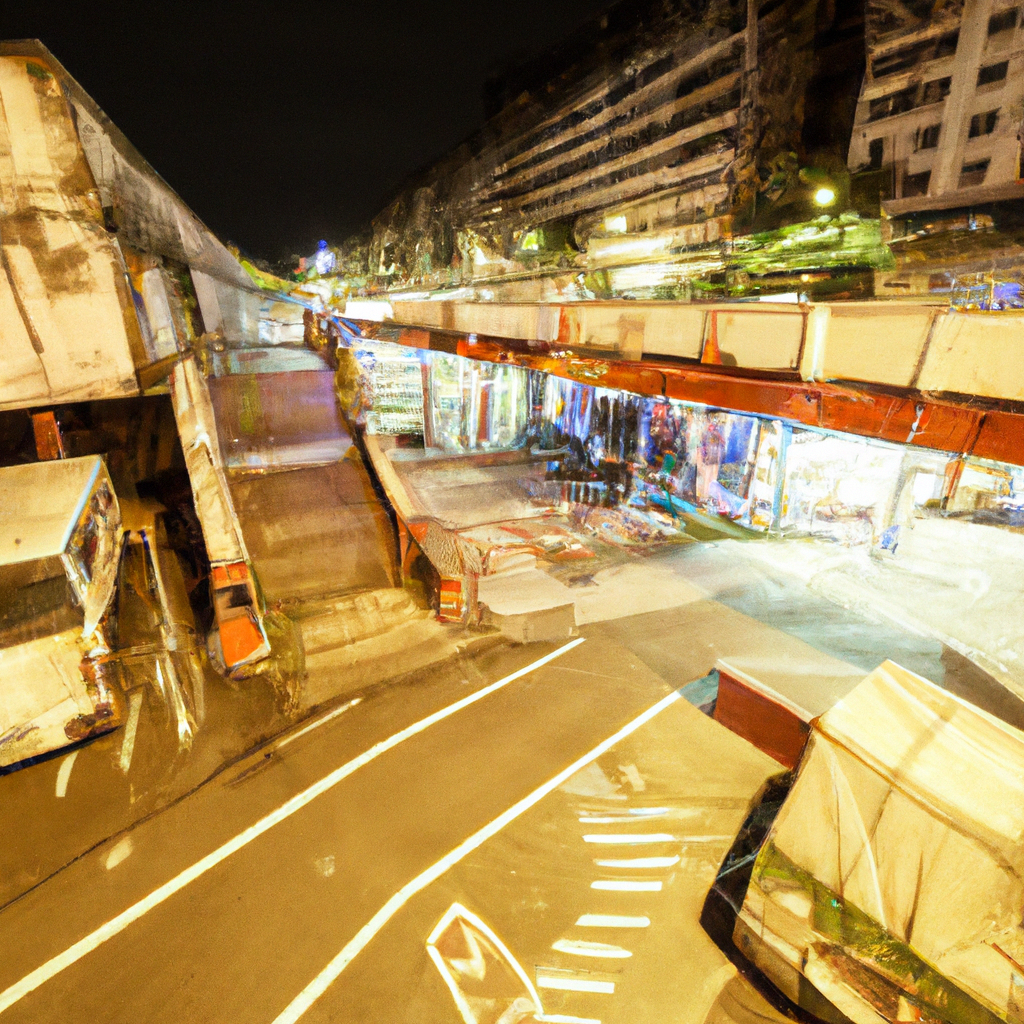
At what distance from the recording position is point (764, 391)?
3879mm

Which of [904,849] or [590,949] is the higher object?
[904,849]

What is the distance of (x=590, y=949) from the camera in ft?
10.5

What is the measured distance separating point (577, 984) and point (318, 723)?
3.34 meters

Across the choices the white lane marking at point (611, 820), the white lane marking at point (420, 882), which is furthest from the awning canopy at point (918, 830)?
the white lane marking at point (420, 882)

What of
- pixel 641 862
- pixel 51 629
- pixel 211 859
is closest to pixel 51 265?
pixel 51 629

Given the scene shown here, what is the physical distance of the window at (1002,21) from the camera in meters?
6.65

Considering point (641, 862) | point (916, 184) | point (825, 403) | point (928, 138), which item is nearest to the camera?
point (825, 403)

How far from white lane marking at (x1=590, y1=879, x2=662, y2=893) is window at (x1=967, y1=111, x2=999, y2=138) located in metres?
10.2

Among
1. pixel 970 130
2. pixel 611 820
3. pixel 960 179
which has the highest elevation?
pixel 970 130

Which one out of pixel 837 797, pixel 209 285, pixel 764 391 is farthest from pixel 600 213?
pixel 837 797

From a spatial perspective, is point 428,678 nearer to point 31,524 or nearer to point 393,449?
point 31,524

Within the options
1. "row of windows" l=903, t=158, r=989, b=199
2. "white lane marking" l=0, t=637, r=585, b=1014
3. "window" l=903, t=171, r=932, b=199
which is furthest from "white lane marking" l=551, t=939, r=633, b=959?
→ "window" l=903, t=171, r=932, b=199

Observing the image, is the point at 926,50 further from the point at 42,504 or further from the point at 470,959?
the point at 42,504

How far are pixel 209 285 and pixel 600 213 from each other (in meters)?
10.5
